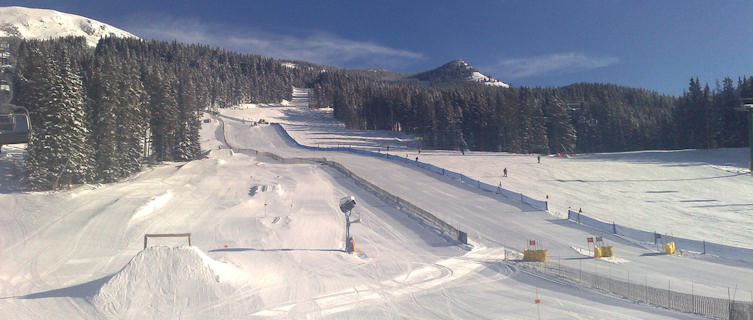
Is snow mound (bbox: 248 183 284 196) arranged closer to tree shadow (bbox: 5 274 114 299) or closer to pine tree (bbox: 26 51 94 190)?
pine tree (bbox: 26 51 94 190)

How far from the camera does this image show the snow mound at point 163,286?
14.9 m

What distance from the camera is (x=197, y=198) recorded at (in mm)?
37562

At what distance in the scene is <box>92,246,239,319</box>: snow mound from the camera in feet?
48.7

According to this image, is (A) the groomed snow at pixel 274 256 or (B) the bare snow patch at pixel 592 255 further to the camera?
(B) the bare snow patch at pixel 592 255

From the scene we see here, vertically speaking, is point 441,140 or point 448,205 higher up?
point 441,140

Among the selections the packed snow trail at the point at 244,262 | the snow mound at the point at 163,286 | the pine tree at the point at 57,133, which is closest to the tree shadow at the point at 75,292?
the packed snow trail at the point at 244,262

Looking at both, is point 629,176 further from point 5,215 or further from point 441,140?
point 5,215

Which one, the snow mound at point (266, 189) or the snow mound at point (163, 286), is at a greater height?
the snow mound at point (266, 189)

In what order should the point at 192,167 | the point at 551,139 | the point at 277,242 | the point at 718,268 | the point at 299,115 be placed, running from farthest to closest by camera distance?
the point at 299,115
the point at 551,139
the point at 192,167
the point at 277,242
the point at 718,268

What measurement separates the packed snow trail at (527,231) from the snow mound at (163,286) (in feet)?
58.7

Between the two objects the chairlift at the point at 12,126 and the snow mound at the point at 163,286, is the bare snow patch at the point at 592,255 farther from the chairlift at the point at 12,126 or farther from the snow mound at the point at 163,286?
the chairlift at the point at 12,126

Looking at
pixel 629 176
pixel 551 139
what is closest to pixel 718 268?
pixel 629 176

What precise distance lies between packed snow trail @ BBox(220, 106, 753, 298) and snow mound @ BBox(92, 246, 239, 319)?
58.7ft

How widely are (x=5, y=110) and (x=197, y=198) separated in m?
26.7
